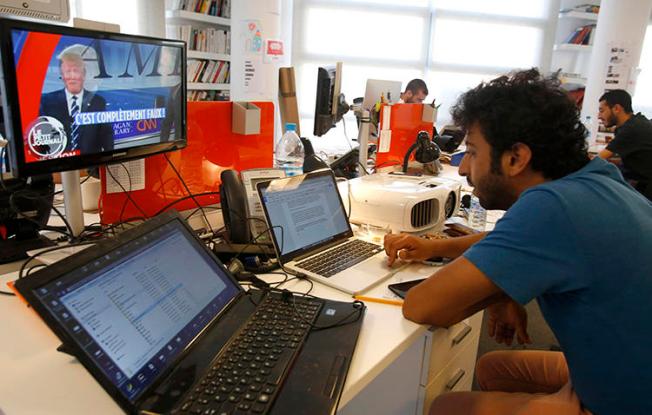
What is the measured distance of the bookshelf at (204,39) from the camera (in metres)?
4.59

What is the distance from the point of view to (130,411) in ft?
2.20

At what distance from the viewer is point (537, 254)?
91cm

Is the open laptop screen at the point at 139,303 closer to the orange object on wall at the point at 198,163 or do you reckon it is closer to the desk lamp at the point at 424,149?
the orange object on wall at the point at 198,163

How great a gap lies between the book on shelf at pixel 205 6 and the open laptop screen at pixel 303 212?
12.4 feet

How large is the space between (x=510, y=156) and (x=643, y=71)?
651 centimetres

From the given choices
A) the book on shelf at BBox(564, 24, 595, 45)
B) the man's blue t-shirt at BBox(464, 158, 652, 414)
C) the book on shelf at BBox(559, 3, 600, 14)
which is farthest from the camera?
the book on shelf at BBox(564, 24, 595, 45)

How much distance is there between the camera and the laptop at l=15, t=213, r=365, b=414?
67cm

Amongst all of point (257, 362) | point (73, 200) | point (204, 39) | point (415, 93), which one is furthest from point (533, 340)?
point (204, 39)

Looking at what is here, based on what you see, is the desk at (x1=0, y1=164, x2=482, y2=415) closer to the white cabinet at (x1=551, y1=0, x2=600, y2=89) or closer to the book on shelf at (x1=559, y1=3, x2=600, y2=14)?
the white cabinet at (x1=551, y1=0, x2=600, y2=89)

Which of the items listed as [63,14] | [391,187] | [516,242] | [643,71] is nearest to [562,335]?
[516,242]

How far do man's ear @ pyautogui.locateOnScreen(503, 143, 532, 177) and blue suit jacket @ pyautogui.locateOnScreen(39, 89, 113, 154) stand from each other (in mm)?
972

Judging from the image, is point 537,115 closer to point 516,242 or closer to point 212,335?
point 516,242

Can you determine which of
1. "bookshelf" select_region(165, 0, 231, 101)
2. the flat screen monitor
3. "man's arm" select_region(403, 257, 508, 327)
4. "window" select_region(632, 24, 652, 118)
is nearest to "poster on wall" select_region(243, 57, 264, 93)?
"bookshelf" select_region(165, 0, 231, 101)

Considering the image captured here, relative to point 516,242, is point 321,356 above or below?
below
